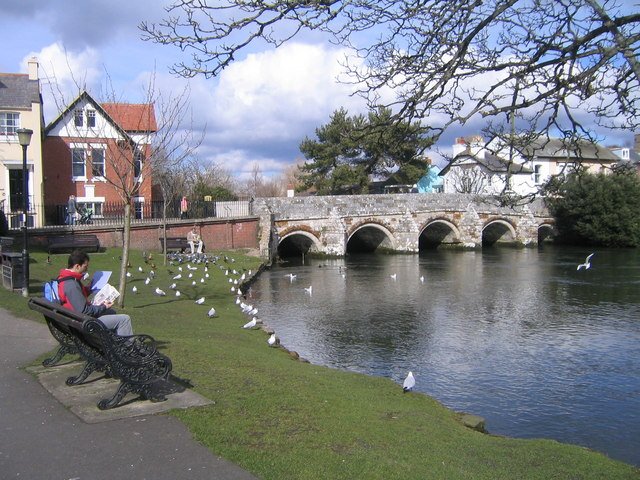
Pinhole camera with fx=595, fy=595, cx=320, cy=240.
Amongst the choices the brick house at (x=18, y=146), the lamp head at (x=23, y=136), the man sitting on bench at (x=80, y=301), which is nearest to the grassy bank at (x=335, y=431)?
the man sitting on bench at (x=80, y=301)

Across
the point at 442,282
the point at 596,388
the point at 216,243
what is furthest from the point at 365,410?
the point at 216,243

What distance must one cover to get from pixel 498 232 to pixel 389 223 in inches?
526

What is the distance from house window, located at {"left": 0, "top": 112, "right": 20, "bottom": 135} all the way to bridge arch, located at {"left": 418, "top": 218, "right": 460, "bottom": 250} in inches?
1096

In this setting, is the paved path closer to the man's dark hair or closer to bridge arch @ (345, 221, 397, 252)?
the man's dark hair

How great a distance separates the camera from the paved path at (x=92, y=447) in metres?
4.73

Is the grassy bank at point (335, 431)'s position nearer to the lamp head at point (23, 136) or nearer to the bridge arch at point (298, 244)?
the lamp head at point (23, 136)

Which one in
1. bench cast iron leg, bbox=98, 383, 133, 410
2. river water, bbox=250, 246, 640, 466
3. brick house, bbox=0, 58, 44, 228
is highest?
brick house, bbox=0, 58, 44, 228

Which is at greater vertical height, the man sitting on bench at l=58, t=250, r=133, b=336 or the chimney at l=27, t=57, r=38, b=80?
the chimney at l=27, t=57, r=38, b=80

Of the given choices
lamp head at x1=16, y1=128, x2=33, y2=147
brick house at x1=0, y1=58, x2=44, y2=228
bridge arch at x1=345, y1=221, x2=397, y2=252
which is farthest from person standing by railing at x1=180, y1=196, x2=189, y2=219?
lamp head at x1=16, y1=128, x2=33, y2=147

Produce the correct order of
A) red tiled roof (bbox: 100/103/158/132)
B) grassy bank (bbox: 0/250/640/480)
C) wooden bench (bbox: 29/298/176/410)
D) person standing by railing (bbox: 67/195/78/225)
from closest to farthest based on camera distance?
grassy bank (bbox: 0/250/640/480)
wooden bench (bbox: 29/298/176/410)
red tiled roof (bbox: 100/103/158/132)
person standing by railing (bbox: 67/195/78/225)

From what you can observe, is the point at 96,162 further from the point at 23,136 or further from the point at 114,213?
the point at 23,136

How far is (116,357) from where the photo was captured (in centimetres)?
597

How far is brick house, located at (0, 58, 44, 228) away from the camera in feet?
101

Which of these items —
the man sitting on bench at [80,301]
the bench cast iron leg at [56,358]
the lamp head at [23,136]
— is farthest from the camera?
the lamp head at [23,136]
